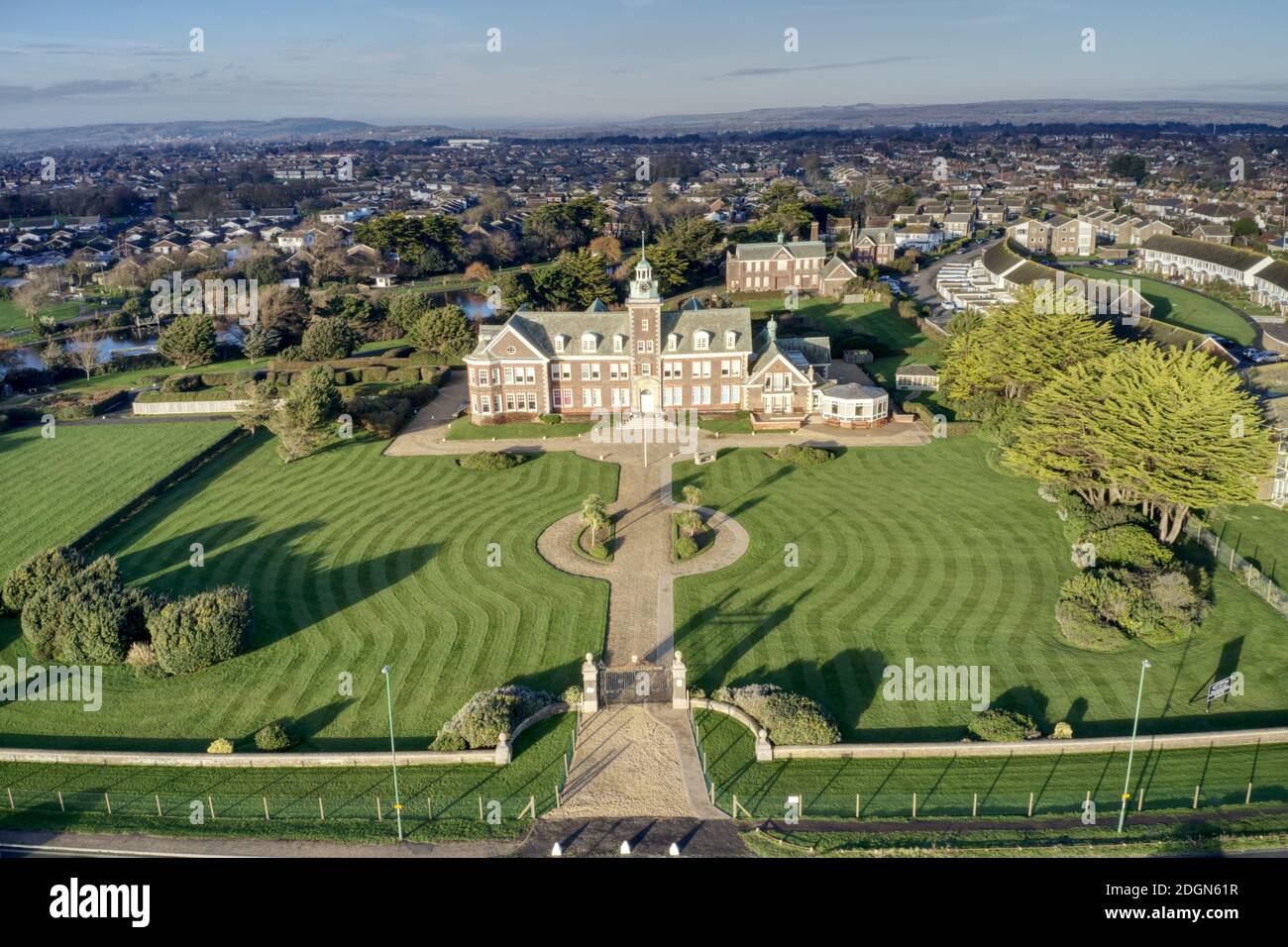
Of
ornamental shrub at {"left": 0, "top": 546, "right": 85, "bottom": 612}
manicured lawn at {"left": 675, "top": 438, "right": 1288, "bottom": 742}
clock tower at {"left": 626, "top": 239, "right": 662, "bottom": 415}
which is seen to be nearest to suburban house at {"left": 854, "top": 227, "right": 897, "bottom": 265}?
clock tower at {"left": 626, "top": 239, "right": 662, "bottom": 415}

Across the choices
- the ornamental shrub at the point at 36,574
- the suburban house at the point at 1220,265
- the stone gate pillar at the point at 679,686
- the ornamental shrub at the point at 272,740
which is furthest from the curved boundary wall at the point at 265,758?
the suburban house at the point at 1220,265

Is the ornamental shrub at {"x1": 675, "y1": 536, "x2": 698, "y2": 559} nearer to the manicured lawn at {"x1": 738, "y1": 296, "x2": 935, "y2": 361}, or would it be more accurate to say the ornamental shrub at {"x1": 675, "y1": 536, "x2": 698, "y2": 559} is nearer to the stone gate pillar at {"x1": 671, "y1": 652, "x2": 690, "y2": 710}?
the stone gate pillar at {"x1": 671, "y1": 652, "x2": 690, "y2": 710}

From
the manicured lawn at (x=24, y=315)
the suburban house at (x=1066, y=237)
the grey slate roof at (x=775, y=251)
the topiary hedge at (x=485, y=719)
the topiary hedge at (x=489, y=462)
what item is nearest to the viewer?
the topiary hedge at (x=485, y=719)

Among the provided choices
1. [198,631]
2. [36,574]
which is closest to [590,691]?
[198,631]

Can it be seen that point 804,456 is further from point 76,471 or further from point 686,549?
point 76,471

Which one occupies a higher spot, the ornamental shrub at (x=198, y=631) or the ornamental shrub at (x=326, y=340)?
the ornamental shrub at (x=326, y=340)

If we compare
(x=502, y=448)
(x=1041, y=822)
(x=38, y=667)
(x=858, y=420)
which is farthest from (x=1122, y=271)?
(x=38, y=667)

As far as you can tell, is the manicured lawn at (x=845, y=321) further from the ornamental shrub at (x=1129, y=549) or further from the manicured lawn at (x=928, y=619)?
the ornamental shrub at (x=1129, y=549)
